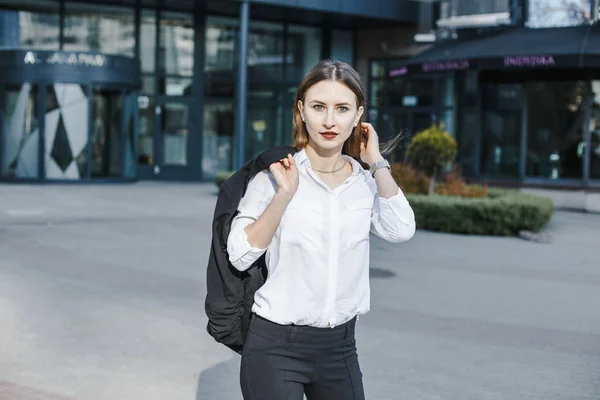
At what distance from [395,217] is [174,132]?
26.2m

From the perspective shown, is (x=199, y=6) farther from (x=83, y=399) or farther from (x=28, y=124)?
(x=83, y=399)

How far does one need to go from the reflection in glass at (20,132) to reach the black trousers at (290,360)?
888 inches

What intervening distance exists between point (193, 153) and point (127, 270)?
18.9 m

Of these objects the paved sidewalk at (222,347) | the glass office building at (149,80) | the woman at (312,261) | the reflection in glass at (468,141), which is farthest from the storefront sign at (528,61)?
Answer: the woman at (312,261)

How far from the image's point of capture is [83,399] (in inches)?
209

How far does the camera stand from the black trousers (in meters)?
2.86

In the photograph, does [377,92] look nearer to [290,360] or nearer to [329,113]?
[329,113]

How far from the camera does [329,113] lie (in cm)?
287

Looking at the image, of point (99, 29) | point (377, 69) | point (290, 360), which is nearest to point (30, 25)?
point (99, 29)

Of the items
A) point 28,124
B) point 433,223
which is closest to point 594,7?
point 433,223

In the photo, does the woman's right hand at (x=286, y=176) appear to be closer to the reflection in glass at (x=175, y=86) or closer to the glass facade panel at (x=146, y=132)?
the glass facade panel at (x=146, y=132)

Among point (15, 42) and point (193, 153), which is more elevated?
point (15, 42)

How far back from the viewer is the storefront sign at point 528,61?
20.9 metres

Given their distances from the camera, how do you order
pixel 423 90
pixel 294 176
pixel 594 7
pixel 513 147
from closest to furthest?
pixel 294 176
pixel 594 7
pixel 513 147
pixel 423 90
